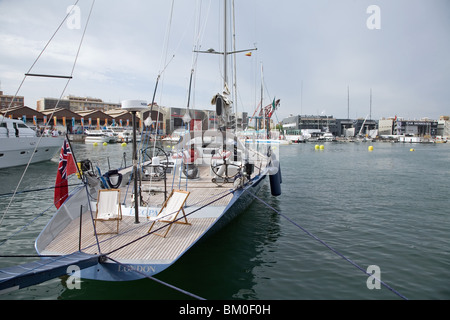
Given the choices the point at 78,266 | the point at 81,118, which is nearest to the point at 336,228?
the point at 78,266

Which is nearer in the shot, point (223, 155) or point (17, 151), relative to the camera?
point (223, 155)

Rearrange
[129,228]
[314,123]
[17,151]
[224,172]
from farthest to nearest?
[314,123] < [17,151] < [224,172] < [129,228]

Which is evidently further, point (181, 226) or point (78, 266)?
point (181, 226)

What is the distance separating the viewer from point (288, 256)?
8.27 metres

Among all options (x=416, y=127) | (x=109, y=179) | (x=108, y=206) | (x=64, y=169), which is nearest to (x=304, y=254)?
(x=108, y=206)

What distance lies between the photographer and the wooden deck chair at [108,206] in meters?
7.00

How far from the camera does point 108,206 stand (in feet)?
23.9

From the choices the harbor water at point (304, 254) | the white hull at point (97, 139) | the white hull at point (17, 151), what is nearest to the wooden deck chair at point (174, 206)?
the harbor water at point (304, 254)

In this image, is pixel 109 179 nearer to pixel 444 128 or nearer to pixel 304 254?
pixel 304 254

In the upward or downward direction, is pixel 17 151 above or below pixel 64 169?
below

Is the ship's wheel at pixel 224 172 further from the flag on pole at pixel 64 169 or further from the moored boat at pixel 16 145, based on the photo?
the moored boat at pixel 16 145

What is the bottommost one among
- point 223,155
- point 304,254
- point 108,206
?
point 304,254

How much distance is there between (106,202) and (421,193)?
661 inches

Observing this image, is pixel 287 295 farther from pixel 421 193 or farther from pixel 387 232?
pixel 421 193
